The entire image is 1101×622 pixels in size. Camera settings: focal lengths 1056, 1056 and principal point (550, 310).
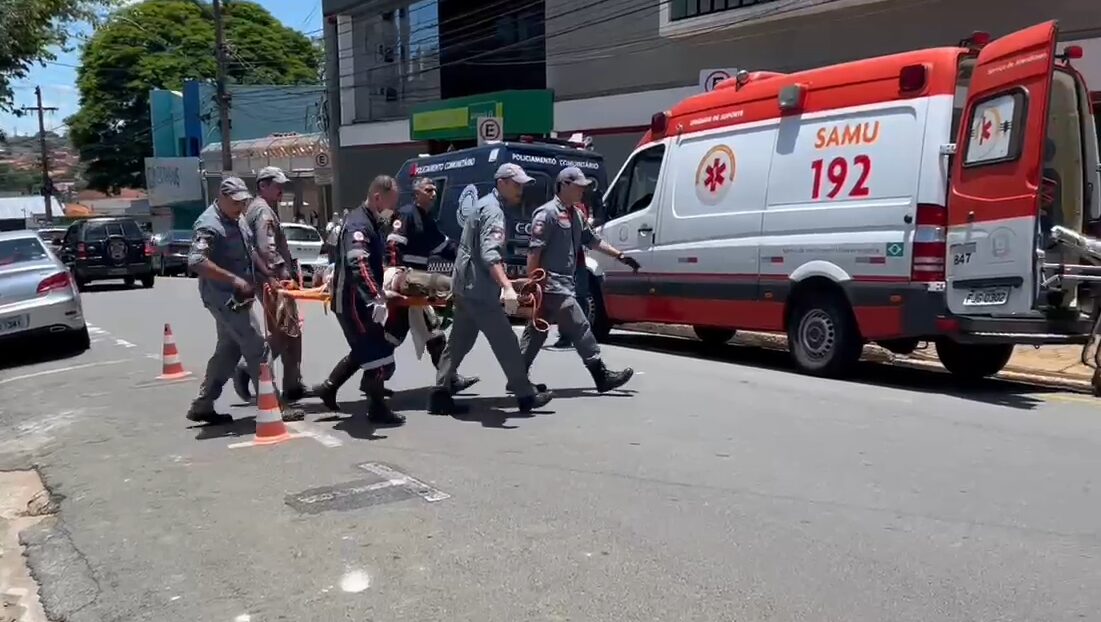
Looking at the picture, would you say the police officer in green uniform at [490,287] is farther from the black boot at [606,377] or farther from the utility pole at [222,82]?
the utility pole at [222,82]

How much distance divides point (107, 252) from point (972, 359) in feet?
66.4

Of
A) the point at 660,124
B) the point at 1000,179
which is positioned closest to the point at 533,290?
the point at 1000,179

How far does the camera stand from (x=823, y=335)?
30.5 feet

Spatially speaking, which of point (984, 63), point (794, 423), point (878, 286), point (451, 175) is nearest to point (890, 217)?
point (878, 286)

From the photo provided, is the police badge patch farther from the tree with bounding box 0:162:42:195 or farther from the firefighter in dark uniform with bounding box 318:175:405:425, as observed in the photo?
the tree with bounding box 0:162:42:195

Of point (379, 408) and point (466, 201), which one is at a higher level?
point (466, 201)

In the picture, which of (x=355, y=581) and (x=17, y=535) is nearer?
(x=355, y=581)

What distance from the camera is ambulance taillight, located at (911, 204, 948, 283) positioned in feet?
27.1

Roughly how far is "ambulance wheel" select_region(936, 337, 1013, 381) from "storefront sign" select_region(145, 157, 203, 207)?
44.2 meters

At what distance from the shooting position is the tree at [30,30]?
54.7ft

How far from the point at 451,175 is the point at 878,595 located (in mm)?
10843

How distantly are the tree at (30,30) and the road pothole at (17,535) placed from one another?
1203cm

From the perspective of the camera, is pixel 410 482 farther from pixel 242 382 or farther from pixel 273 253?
pixel 242 382

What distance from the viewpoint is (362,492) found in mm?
5816
